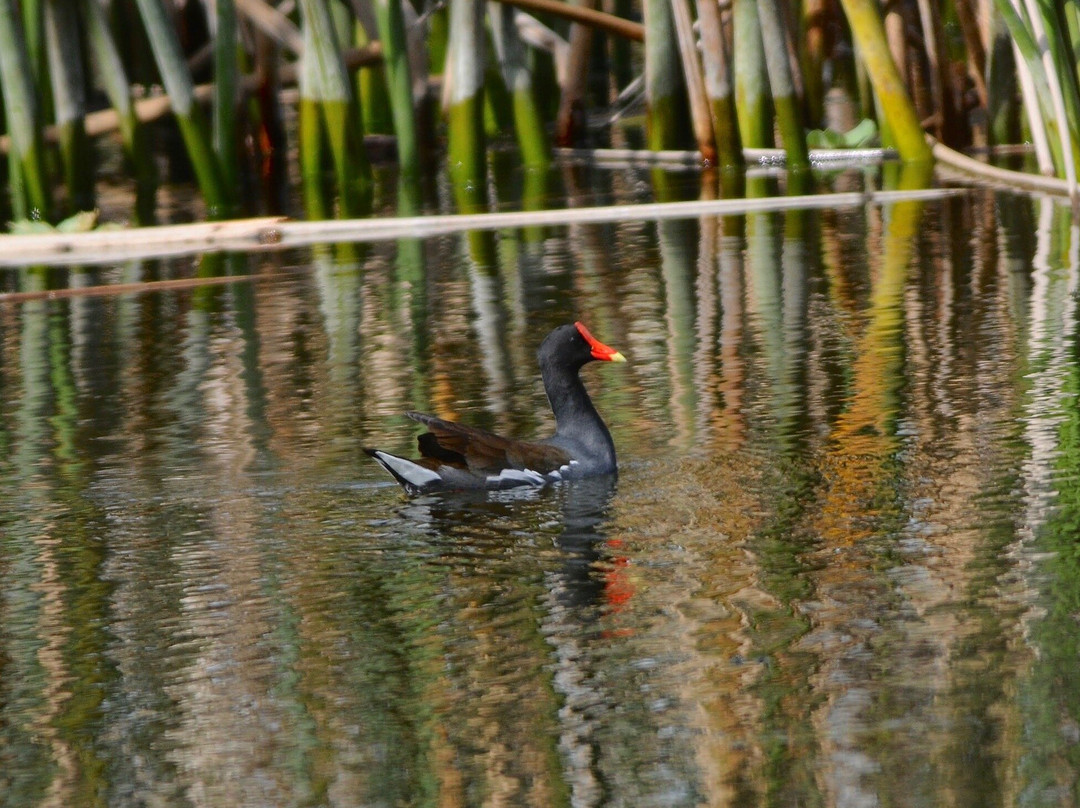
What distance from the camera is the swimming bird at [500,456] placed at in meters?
7.37

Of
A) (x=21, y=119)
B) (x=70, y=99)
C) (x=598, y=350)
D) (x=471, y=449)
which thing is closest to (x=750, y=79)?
(x=70, y=99)

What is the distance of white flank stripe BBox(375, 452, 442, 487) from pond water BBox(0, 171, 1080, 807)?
146mm

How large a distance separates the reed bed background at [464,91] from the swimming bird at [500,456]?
6.21 m

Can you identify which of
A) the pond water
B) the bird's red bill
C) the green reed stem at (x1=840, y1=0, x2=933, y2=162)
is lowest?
the pond water

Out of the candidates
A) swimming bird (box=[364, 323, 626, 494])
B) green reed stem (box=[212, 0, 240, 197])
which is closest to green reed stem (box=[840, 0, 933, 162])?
green reed stem (box=[212, 0, 240, 197])

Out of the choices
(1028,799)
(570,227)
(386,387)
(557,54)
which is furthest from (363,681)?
(557,54)

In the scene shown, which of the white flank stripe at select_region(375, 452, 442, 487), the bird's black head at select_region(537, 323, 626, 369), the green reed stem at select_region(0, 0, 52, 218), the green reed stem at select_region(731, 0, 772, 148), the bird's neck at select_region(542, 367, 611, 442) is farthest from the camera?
the green reed stem at select_region(731, 0, 772, 148)

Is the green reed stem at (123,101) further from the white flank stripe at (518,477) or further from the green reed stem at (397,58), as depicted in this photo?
the white flank stripe at (518,477)

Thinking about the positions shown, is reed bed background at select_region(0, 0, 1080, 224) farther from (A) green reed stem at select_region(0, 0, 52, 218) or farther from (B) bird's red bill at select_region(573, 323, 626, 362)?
(B) bird's red bill at select_region(573, 323, 626, 362)

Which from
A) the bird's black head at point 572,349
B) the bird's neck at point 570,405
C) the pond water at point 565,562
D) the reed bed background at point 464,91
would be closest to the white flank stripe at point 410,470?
the pond water at point 565,562

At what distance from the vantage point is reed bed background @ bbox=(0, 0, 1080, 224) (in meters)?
15.7

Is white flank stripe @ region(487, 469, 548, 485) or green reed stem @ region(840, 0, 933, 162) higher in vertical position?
green reed stem @ region(840, 0, 933, 162)

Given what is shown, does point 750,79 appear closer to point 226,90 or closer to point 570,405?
point 226,90

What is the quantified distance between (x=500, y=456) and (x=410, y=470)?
1.12 ft
